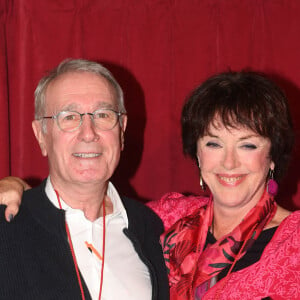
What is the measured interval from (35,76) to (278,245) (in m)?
1.85

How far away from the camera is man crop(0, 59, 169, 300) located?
5.52 ft

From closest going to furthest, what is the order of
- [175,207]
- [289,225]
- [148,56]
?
[289,225]
[175,207]
[148,56]

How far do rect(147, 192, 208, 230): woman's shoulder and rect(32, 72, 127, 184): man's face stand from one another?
44 centimetres

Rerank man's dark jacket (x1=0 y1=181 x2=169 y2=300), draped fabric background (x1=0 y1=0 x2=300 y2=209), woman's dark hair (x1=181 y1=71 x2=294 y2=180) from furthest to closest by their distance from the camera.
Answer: draped fabric background (x1=0 y1=0 x2=300 y2=209)
woman's dark hair (x1=181 y1=71 x2=294 y2=180)
man's dark jacket (x1=0 y1=181 x2=169 y2=300)

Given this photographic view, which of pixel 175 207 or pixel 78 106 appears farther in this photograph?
pixel 175 207

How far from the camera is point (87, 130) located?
6.21 feet

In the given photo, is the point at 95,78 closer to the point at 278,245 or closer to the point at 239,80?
the point at 239,80

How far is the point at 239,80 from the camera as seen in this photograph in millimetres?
1969

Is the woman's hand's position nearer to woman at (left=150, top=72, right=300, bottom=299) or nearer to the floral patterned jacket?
woman at (left=150, top=72, right=300, bottom=299)

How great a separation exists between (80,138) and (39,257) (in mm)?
498

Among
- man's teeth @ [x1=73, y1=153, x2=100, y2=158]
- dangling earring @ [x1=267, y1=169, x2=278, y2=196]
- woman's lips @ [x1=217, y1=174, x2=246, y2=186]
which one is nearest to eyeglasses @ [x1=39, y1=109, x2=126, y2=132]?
man's teeth @ [x1=73, y1=153, x2=100, y2=158]

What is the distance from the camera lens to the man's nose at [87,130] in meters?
1.89

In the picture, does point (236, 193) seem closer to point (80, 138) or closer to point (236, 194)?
point (236, 194)

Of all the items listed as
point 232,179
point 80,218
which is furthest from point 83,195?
point 232,179
